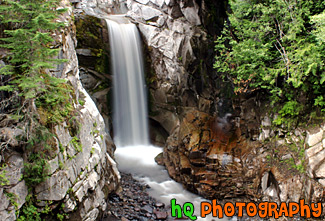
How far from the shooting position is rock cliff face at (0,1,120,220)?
523 cm

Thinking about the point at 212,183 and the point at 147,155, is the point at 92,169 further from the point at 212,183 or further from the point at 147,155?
the point at 147,155

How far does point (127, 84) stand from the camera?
49.0ft

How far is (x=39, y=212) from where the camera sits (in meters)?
5.62

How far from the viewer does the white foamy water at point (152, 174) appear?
10.2 meters

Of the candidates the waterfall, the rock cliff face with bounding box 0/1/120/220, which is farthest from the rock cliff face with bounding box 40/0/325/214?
the rock cliff face with bounding box 0/1/120/220

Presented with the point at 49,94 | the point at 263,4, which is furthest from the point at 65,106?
the point at 263,4

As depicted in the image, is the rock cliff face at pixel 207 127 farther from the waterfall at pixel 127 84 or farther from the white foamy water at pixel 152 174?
the waterfall at pixel 127 84

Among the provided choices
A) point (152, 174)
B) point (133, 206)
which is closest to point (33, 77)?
point (133, 206)

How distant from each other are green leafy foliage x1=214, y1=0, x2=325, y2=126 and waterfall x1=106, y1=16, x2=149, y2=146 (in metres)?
6.74

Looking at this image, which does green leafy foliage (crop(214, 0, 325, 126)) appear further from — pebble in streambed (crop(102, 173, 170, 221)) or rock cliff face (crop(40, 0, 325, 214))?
pebble in streambed (crop(102, 173, 170, 221))

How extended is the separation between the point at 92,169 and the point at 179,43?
10529 millimetres

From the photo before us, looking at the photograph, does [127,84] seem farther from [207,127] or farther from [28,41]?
[28,41]

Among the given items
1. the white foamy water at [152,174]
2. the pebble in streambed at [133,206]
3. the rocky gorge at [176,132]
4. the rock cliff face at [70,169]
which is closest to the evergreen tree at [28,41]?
the rock cliff face at [70,169]

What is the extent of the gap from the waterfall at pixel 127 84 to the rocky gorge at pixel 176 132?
52 centimetres
